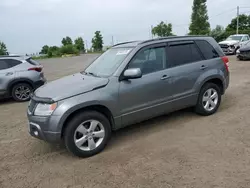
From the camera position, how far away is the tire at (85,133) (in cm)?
342

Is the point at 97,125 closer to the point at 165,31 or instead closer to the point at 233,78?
the point at 233,78

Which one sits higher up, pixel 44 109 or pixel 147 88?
pixel 147 88

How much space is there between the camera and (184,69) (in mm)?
4477

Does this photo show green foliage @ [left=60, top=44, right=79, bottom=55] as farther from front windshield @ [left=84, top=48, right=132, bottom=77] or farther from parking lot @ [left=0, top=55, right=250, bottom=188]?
front windshield @ [left=84, top=48, right=132, bottom=77]

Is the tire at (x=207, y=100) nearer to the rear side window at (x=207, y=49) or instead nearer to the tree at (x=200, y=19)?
the rear side window at (x=207, y=49)

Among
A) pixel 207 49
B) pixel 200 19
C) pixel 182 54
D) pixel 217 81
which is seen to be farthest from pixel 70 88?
pixel 200 19

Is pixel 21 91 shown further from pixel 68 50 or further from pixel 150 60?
pixel 68 50

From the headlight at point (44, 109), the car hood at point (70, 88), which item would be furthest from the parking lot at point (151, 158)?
the car hood at point (70, 88)

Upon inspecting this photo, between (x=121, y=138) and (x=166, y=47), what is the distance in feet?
6.33

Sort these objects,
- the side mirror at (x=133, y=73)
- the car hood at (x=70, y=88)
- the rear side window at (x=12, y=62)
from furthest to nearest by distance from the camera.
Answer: the rear side window at (x=12, y=62), the side mirror at (x=133, y=73), the car hood at (x=70, y=88)

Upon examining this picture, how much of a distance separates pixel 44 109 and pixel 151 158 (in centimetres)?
175

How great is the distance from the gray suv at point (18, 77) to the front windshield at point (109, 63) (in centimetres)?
384

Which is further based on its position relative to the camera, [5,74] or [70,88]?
[5,74]

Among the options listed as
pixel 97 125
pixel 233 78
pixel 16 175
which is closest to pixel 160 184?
pixel 97 125
